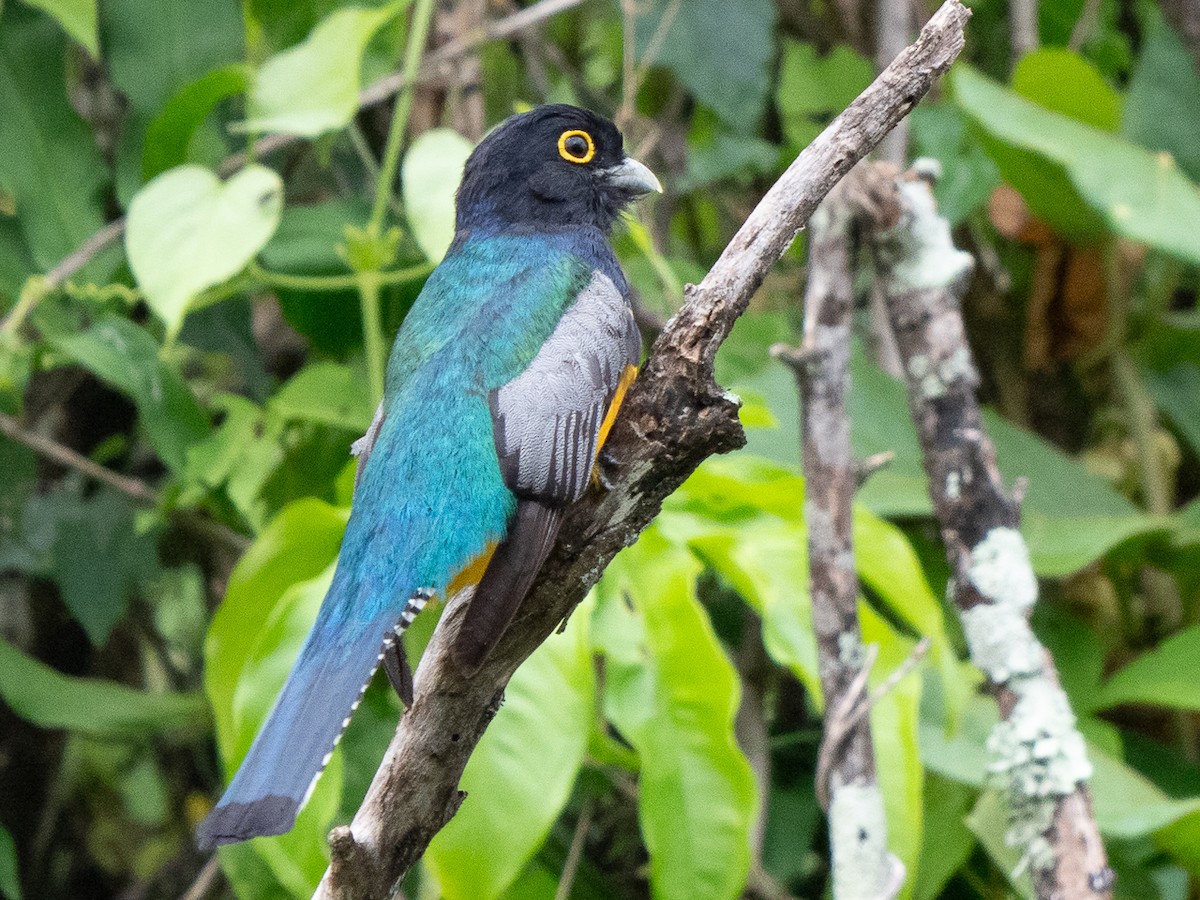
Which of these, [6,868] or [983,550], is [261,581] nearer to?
[6,868]

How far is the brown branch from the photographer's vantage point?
1954 millimetres

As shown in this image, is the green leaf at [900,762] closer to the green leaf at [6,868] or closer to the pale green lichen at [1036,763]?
the pale green lichen at [1036,763]

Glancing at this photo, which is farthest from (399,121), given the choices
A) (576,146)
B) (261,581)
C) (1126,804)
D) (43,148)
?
(1126,804)

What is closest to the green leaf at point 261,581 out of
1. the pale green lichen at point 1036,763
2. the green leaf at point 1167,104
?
the pale green lichen at point 1036,763

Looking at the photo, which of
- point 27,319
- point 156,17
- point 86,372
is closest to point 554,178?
point 156,17

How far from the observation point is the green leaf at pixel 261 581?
2883mm

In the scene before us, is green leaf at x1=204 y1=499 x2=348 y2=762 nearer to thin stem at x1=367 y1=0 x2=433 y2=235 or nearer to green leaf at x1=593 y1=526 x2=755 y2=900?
green leaf at x1=593 y1=526 x2=755 y2=900

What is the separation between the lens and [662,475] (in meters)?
2.00

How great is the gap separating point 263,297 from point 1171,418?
306cm

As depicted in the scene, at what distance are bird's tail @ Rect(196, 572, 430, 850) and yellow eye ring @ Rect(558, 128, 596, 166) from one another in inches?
43.9

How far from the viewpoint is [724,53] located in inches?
170

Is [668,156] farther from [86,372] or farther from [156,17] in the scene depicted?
[86,372]

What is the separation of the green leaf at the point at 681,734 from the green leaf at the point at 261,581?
65cm

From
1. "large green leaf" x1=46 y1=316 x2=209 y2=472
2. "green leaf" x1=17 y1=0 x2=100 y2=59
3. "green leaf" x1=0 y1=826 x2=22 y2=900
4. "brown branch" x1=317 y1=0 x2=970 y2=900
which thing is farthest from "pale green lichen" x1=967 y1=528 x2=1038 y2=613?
"green leaf" x1=0 y1=826 x2=22 y2=900
